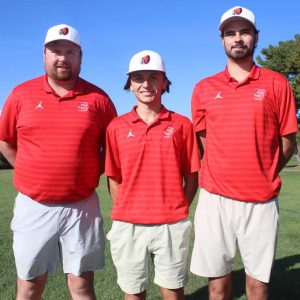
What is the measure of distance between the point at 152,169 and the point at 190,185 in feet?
1.53

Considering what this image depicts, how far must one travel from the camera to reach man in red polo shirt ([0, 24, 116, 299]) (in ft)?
13.2

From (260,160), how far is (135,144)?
1084 millimetres

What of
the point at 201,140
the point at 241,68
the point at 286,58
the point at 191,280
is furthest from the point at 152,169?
the point at 286,58

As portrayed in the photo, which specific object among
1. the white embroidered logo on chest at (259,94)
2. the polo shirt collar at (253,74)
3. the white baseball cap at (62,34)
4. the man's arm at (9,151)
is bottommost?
the man's arm at (9,151)

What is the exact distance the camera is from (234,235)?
13.5ft

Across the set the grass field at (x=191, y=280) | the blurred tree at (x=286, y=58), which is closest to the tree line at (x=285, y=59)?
the blurred tree at (x=286, y=58)

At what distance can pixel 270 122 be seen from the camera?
156 inches

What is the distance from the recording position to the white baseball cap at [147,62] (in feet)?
13.3

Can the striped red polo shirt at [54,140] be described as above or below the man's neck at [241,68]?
below

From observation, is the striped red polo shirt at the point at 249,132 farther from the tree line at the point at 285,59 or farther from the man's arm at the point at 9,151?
the tree line at the point at 285,59

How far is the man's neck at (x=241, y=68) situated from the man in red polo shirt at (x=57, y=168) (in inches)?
48.6

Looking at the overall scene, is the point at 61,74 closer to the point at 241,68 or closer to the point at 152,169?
the point at 152,169

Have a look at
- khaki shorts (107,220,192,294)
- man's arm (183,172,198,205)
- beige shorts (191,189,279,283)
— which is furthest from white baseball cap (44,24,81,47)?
beige shorts (191,189,279,283)

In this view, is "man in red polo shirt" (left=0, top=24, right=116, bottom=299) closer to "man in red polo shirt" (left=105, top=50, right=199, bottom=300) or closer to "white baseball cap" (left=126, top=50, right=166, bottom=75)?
"man in red polo shirt" (left=105, top=50, right=199, bottom=300)
